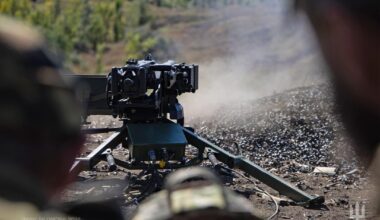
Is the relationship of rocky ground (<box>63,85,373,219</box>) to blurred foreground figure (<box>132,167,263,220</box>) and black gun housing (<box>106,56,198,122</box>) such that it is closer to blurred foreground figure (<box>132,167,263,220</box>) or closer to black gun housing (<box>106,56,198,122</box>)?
black gun housing (<box>106,56,198,122</box>)

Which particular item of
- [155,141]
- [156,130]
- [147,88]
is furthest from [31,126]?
[147,88]

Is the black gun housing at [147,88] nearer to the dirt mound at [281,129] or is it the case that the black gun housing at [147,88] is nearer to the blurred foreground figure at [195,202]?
the dirt mound at [281,129]

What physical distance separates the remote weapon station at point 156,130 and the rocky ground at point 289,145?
25 cm

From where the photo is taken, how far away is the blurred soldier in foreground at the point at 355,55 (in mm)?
1169

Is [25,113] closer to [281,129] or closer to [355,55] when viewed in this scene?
[355,55]

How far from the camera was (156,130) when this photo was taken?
762cm

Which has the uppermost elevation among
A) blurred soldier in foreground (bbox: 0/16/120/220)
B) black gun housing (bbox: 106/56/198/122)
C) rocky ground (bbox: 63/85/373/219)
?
blurred soldier in foreground (bbox: 0/16/120/220)

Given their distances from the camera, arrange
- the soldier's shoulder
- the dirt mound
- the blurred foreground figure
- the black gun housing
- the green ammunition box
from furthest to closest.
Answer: the dirt mound → the black gun housing → the green ammunition box → the blurred foreground figure → the soldier's shoulder

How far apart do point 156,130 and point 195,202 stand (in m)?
6.45

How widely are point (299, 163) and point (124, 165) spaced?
9.89 ft

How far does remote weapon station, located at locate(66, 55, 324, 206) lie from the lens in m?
7.36

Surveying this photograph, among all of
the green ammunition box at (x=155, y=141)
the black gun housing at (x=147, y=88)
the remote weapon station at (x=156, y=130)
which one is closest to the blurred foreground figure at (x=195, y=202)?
the remote weapon station at (x=156, y=130)

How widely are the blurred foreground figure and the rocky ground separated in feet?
15.5

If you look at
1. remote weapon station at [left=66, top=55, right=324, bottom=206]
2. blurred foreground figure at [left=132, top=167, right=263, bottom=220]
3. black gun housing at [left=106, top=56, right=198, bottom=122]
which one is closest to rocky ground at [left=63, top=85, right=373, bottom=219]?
remote weapon station at [left=66, top=55, right=324, bottom=206]
